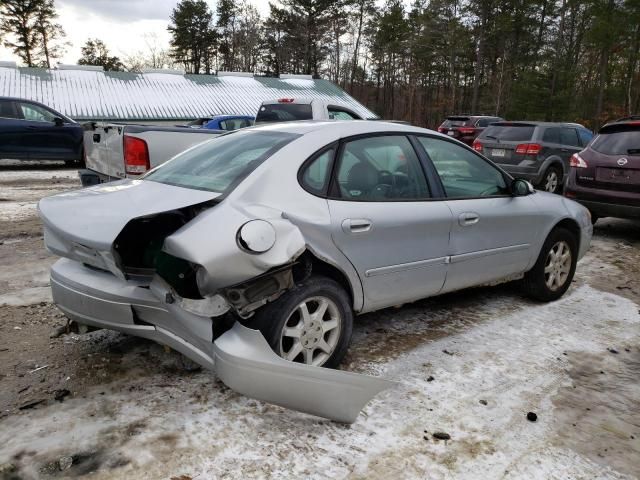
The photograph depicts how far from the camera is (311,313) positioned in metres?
2.79

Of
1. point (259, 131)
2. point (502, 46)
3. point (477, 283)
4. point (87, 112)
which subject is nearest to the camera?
point (259, 131)

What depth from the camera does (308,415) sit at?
2564 millimetres

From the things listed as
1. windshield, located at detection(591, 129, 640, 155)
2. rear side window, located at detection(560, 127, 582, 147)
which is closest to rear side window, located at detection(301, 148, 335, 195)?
windshield, located at detection(591, 129, 640, 155)

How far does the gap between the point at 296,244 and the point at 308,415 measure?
0.93 metres

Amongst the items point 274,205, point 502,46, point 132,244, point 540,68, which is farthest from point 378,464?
point 502,46

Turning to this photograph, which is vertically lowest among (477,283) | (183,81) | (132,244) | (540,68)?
(477,283)

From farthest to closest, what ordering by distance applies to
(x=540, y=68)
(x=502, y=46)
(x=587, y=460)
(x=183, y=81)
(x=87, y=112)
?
1. (x=502, y=46)
2. (x=540, y=68)
3. (x=183, y=81)
4. (x=87, y=112)
5. (x=587, y=460)

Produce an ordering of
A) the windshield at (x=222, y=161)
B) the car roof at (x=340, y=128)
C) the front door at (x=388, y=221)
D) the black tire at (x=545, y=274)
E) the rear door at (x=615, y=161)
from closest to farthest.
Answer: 1. the windshield at (x=222, y=161)
2. the front door at (x=388, y=221)
3. the car roof at (x=340, y=128)
4. the black tire at (x=545, y=274)
5. the rear door at (x=615, y=161)

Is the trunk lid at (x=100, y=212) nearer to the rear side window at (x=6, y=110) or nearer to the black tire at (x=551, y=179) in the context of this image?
the black tire at (x=551, y=179)

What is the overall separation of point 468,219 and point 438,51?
39.6 m

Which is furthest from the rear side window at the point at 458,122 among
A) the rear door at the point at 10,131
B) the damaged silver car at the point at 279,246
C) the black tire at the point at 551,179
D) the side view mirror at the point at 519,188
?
the damaged silver car at the point at 279,246

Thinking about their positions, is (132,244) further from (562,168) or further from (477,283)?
(562,168)

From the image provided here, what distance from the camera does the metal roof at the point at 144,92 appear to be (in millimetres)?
21203

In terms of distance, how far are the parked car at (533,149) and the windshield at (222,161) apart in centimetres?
835
